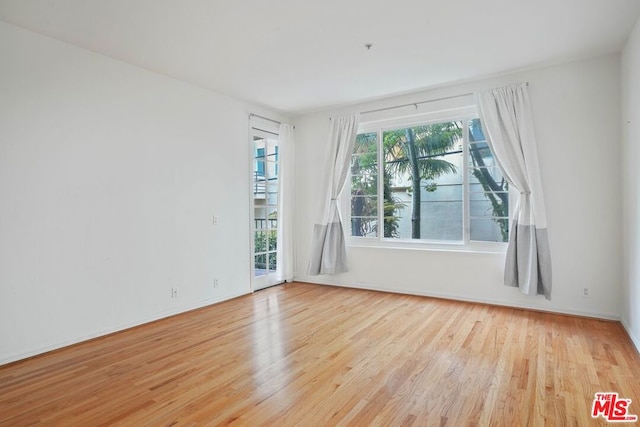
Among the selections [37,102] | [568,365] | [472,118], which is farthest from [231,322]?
[472,118]

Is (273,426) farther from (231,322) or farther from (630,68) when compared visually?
(630,68)

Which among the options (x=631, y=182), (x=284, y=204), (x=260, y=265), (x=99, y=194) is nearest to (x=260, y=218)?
(x=284, y=204)

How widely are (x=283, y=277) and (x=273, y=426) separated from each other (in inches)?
145

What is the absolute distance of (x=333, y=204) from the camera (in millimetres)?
5340

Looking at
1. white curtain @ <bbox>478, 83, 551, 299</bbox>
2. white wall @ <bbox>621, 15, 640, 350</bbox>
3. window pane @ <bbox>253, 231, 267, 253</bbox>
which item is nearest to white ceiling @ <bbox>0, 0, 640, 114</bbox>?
white wall @ <bbox>621, 15, 640, 350</bbox>

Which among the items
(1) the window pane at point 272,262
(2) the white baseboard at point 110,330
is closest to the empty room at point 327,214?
(2) the white baseboard at point 110,330

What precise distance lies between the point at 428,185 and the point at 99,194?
3903mm

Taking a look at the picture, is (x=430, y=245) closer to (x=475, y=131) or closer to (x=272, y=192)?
(x=475, y=131)

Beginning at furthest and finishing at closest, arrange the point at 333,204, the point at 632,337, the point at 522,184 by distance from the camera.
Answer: the point at 333,204
the point at 522,184
the point at 632,337

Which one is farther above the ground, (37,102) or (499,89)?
(499,89)

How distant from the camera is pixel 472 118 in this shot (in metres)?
4.48

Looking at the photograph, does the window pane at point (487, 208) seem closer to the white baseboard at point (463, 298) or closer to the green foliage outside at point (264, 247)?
the white baseboard at point (463, 298)

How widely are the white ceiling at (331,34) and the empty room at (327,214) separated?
0.09 feet

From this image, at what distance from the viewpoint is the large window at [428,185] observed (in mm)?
4395
